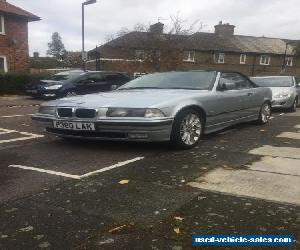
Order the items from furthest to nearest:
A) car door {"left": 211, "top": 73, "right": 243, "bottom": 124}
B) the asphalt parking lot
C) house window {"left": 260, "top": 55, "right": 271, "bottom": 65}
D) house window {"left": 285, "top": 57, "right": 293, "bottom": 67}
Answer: house window {"left": 285, "top": 57, "right": 293, "bottom": 67} < house window {"left": 260, "top": 55, "right": 271, "bottom": 65} < car door {"left": 211, "top": 73, "right": 243, "bottom": 124} < the asphalt parking lot

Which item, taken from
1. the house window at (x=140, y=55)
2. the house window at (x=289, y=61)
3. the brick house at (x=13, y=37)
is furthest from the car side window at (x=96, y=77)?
the house window at (x=289, y=61)

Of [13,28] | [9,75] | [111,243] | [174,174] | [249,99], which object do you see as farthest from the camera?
[13,28]

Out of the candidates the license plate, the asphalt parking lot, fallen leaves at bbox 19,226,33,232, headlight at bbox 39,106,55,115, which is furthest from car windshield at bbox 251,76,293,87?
fallen leaves at bbox 19,226,33,232

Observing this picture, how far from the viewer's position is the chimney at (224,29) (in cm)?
5191

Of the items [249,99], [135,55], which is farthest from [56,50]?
[249,99]

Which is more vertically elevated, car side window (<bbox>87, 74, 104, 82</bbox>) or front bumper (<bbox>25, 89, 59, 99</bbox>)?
car side window (<bbox>87, 74, 104, 82</bbox>)

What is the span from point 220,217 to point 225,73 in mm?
4674

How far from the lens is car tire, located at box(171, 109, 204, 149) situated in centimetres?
585

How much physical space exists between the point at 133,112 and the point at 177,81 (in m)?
1.82

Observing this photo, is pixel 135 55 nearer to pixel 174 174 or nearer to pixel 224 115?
pixel 224 115

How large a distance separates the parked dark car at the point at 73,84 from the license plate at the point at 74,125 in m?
10.3

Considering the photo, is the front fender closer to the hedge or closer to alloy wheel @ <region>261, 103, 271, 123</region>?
alloy wheel @ <region>261, 103, 271, 123</region>

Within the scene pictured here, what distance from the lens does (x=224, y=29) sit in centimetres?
5219

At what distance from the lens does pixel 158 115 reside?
561 cm
